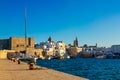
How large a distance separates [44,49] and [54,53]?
6.82 m

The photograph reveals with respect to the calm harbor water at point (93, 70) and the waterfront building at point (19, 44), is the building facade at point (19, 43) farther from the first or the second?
the calm harbor water at point (93, 70)

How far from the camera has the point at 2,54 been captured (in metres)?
122

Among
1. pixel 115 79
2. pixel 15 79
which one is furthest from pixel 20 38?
pixel 15 79

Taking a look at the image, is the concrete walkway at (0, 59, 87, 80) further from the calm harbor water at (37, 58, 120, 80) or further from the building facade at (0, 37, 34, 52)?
the building facade at (0, 37, 34, 52)

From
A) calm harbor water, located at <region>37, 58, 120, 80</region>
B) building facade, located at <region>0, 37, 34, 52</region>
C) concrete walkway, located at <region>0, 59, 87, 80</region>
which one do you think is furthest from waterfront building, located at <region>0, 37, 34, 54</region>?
concrete walkway, located at <region>0, 59, 87, 80</region>

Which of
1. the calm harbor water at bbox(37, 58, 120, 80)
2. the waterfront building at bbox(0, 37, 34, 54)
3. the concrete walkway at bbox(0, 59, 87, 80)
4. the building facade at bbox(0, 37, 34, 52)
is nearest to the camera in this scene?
the concrete walkway at bbox(0, 59, 87, 80)

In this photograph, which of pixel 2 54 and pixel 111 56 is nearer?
pixel 2 54

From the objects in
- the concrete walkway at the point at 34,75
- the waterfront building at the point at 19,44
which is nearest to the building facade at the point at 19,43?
the waterfront building at the point at 19,44

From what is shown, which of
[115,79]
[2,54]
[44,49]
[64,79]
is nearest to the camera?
[64,79]

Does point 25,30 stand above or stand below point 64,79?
above

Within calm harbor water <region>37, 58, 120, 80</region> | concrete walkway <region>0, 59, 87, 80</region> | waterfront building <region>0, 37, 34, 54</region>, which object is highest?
waterfront building <region>0, 37, 34, 54</region>

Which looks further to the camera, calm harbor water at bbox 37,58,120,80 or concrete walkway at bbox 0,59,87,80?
calm harbor water at bbox 37,58,120,80

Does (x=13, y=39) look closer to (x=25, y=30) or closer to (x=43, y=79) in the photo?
(x=25, y=30)

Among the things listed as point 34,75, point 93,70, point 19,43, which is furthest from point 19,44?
point 34,75
